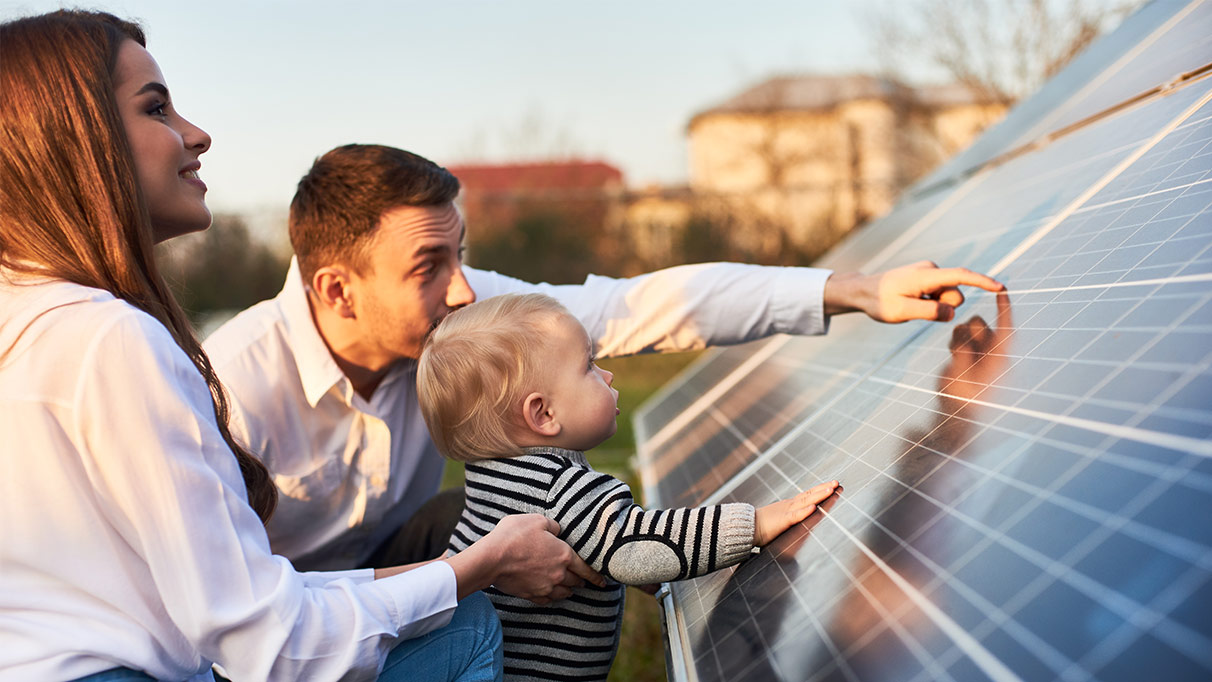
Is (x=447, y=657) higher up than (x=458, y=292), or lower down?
lower down

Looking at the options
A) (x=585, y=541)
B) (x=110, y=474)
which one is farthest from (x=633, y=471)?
(x=110, y=474)

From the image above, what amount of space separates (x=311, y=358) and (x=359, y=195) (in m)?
0.56

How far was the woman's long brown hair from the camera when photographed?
189 cm

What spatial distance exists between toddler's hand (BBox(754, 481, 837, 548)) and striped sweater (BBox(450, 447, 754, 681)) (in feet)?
0.09

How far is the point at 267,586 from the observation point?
172 centimetres

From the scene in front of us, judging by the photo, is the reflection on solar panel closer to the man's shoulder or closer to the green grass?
the green grass

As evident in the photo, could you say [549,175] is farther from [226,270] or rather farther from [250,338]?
[250,338]

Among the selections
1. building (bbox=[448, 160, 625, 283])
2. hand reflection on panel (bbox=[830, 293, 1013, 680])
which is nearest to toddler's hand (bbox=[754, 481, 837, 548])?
hand reflection on panel (bbox=[830, 293, 1013, 680])

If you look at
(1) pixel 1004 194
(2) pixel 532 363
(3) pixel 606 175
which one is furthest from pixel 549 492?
(3) pixel 606 175

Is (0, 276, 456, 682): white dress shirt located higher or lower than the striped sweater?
higher

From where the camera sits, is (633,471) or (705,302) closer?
(705,302)

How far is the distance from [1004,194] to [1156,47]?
0.75m

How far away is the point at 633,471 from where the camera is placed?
267 inches

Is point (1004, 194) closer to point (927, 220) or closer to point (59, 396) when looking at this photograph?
point (927, 220)
